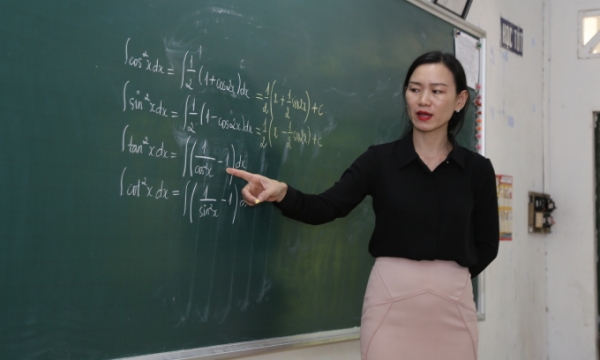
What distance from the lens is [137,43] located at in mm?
1625

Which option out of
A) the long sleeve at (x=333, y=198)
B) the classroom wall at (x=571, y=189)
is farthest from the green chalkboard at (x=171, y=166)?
the classroom wall at (x=571, y=189)

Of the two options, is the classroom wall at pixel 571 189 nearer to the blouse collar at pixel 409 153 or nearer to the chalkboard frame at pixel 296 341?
the chalkboard frame at pixel 296 341

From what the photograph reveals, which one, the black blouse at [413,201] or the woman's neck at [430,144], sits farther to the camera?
the woman's neck at [430,144]

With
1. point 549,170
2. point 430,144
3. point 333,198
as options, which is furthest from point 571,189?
point 333,198

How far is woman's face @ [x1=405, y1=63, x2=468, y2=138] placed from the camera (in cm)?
174

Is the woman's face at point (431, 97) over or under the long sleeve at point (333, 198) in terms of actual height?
over

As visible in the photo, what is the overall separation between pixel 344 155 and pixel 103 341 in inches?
44.3

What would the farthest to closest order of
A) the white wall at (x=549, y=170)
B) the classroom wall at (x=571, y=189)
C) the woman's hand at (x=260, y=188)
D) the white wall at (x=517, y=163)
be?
the classroom wall at (x=571, y=189) < the white wall at (x=549, y=170) < the white wall at (x=517, y=163) < the woman's hand at (x=260, y=188)

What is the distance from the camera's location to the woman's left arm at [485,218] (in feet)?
5.87

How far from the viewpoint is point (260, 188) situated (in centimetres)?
171

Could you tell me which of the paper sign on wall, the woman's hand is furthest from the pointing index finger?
the paper sign on wall

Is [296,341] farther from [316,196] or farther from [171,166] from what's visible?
[171,166]

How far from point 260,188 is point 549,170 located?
3.07 m

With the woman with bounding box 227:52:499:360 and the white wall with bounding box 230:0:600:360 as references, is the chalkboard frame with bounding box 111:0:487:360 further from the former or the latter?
the white wall with bounding box 230:0:600:360
